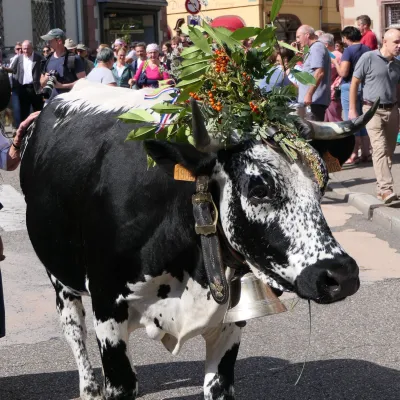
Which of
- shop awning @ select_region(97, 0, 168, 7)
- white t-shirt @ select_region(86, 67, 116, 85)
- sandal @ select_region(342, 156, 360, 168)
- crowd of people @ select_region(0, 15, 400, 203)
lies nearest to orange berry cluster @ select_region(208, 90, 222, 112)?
crowd of people @ select_region(0, 15, 400, 203)

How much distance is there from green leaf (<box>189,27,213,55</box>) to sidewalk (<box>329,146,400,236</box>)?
5486 millimetres

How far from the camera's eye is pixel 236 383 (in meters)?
5.00

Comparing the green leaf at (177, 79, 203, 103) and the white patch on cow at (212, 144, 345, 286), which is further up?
the green leaf at (177, 79, 203, 103)

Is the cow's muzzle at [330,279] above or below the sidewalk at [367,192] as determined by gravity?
above

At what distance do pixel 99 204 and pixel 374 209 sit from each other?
6173 millimetres

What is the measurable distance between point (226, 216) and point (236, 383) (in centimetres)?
167

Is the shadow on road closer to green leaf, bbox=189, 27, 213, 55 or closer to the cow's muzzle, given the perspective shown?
the cow's muzzle

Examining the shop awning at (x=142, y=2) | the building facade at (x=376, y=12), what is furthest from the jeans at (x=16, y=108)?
the building facade at (x=376, y=12)

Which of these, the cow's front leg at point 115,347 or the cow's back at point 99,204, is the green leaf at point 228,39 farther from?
the cow's front leg at point 115,347

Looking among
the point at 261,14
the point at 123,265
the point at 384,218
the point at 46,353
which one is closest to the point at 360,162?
the point at 384,218

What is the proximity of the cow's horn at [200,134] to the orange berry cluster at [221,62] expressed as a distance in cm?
33

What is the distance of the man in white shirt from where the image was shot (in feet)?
54.5

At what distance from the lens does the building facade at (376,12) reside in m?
34.5

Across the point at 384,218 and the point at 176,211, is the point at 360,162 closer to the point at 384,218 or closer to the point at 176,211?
the point at 384,218
